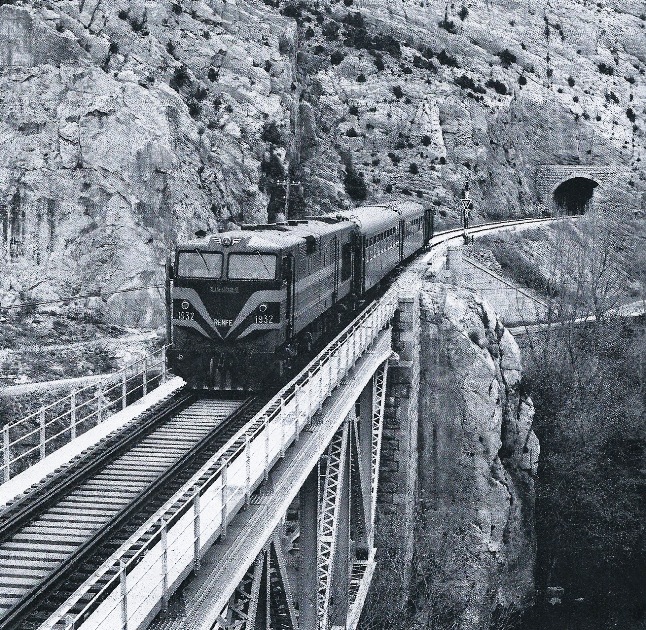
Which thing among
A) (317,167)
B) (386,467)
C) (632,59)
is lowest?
(386,467)

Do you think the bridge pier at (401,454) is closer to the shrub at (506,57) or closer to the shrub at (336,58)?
the shrub at (336,58)

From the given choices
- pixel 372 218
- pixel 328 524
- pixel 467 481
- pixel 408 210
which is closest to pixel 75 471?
pixel 328 524

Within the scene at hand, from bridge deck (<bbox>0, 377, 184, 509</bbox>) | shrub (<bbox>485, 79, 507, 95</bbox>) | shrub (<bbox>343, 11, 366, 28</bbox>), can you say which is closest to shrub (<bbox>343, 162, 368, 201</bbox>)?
shrub (<bbox>485, 79, 507, 95</bbox>)

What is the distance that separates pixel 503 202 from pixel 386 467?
3800cm

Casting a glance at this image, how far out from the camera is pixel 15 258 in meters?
34.8

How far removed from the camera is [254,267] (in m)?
20.1

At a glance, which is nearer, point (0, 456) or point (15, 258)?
point (0, 456)

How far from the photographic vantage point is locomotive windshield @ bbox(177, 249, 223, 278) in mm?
20141

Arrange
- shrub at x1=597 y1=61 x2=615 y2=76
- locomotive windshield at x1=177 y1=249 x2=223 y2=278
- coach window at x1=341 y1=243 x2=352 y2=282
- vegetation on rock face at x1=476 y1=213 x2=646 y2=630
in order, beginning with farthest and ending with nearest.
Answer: shrub at x1=597 y1=61 x2=615 y2=76
vegetation on rock face at x1=476 y1=213 x2=646 y2=630
coach window at x1=341 y1=243 x2=352 y2=282
locomotive windshield at x1=177 y1=249 x2=223 y2=278

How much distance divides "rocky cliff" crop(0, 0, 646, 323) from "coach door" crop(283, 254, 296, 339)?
15086 millimetres

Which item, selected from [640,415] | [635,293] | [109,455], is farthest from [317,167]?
[109,455]

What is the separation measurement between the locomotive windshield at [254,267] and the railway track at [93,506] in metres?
2.89

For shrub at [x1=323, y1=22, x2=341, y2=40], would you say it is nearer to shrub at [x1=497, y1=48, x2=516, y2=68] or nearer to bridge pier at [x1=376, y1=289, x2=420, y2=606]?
shrub at [x1=497, y1=48, x2=516, y2=68]

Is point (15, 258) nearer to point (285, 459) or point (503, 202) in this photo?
point (285, 459)
